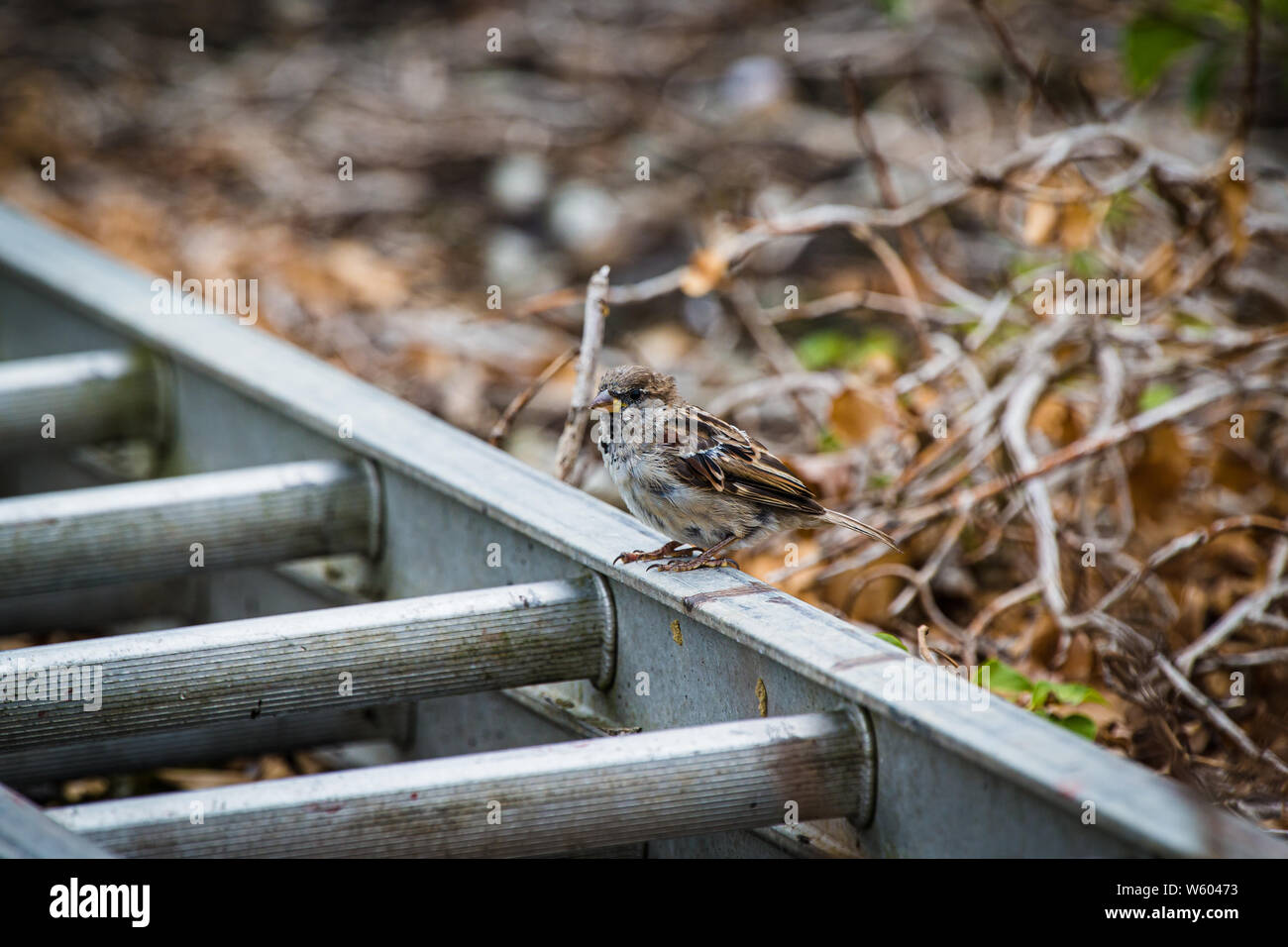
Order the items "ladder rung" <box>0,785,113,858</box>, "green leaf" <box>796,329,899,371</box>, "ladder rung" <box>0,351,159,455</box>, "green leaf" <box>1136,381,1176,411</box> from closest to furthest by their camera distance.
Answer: "ladder rung" <box>0,785,113,858</box> < "ladder rung" <box>0,351,159,455</box> < "green leaf" <box>1136,381,1176,411</box> < "green leaf" <box>796,329,899,371</box>

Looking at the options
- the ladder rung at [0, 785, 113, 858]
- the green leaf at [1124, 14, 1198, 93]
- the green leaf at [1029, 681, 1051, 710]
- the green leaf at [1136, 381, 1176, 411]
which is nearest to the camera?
the ladder rung at [0, 785, 113, 858]

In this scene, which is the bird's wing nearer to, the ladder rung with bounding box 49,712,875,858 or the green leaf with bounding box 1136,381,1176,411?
the ladder rung with bounding box 49,712,875,858

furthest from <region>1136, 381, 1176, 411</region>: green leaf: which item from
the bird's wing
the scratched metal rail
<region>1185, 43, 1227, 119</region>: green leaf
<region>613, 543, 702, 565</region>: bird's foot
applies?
the scratched metal rail

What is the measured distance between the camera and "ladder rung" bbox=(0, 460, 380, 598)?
3.19m

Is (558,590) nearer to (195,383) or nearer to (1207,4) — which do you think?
(195,383)

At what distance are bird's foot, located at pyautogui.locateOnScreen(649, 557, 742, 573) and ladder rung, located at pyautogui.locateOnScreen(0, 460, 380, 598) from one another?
0.90 m

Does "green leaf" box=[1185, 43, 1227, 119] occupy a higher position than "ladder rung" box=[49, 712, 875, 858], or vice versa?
"green leaf" box=[1185, 43, 1227, 119]

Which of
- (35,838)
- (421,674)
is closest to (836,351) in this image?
(421,674)

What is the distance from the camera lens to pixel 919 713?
2203 millimetres

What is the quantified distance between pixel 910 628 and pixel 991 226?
3.07 meters

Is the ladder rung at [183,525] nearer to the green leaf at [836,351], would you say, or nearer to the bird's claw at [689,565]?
the bird's claw at [689,565]

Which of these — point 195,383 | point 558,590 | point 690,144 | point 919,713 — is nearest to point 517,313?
point 195,383

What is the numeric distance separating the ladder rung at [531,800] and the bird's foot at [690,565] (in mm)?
498

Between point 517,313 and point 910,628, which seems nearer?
point 910,628
